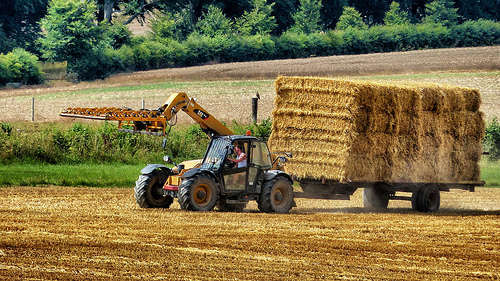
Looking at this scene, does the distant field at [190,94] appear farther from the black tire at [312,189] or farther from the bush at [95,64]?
the black tire at [312,189]

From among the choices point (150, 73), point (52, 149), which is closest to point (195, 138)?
point (52, 149)

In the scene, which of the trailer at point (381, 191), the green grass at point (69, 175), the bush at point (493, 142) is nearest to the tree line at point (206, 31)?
the green grass at point (69, 175)

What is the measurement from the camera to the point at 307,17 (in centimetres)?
8925

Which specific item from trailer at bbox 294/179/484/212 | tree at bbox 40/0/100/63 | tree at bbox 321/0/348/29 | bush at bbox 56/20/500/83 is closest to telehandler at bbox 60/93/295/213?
trailer at bbox 294/179/484/212

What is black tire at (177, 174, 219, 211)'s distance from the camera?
62.6 ft

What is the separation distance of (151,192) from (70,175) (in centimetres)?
687

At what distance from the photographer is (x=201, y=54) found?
71750 mm

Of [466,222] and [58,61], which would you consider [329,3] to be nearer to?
[58,61]

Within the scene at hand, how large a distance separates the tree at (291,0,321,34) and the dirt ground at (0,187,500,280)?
67003 millimetres

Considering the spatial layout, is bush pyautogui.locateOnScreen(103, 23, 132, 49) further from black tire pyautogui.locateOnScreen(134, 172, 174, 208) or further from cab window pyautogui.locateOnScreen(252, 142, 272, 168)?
cab window pyautogui.locateOnScreen(252, 142, 272, 168)

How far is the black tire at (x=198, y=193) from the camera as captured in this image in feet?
62.6

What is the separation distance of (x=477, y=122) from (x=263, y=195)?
6.97m

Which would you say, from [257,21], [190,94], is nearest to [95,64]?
[190,94]

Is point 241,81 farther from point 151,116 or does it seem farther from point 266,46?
point 151,116
